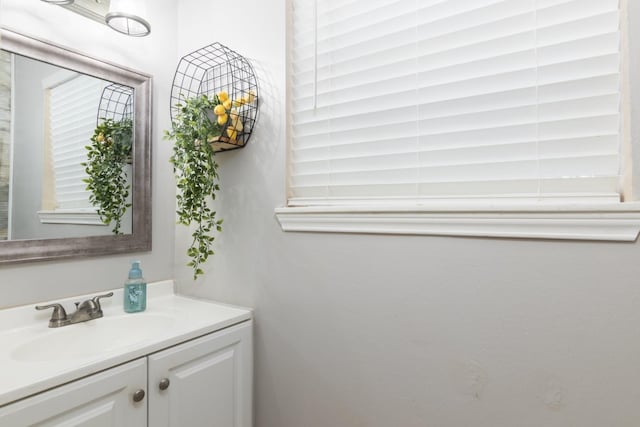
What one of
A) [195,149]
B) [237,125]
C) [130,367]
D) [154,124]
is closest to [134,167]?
[154,124]

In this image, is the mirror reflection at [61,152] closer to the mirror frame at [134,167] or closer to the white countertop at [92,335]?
the mirror frame at [134,167]

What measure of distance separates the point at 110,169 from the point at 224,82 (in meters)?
0.60

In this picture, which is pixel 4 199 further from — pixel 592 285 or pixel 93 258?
pixel 592 285

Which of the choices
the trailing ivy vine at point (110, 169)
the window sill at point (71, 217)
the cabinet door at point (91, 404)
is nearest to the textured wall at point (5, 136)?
the window sill at point (71, 217)

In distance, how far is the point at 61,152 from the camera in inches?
50.6

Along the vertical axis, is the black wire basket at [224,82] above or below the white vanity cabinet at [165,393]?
above

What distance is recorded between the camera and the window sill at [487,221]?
0.80m

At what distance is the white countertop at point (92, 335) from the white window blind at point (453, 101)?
Result: 0.60 meters

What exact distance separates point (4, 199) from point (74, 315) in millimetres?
457

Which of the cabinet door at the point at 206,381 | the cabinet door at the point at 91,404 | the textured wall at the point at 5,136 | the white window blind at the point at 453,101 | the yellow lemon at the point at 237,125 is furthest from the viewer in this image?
the yellow lemon at the point at 237,125

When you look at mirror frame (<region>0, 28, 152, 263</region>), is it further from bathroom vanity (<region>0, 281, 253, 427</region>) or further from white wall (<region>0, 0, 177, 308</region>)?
bathroom vanity (<region>0, 281, 253, 427</region>)

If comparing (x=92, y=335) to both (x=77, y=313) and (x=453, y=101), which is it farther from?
(x=453, y=101)

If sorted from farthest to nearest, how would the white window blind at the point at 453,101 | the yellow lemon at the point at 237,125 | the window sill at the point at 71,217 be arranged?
1. the yellow lemon at the point at 237,125
2. the window sill at the point at 71,217
3. the white window blind at the point at 453,101

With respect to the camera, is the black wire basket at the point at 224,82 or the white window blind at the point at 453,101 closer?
the white window blind at the point at 453,101
